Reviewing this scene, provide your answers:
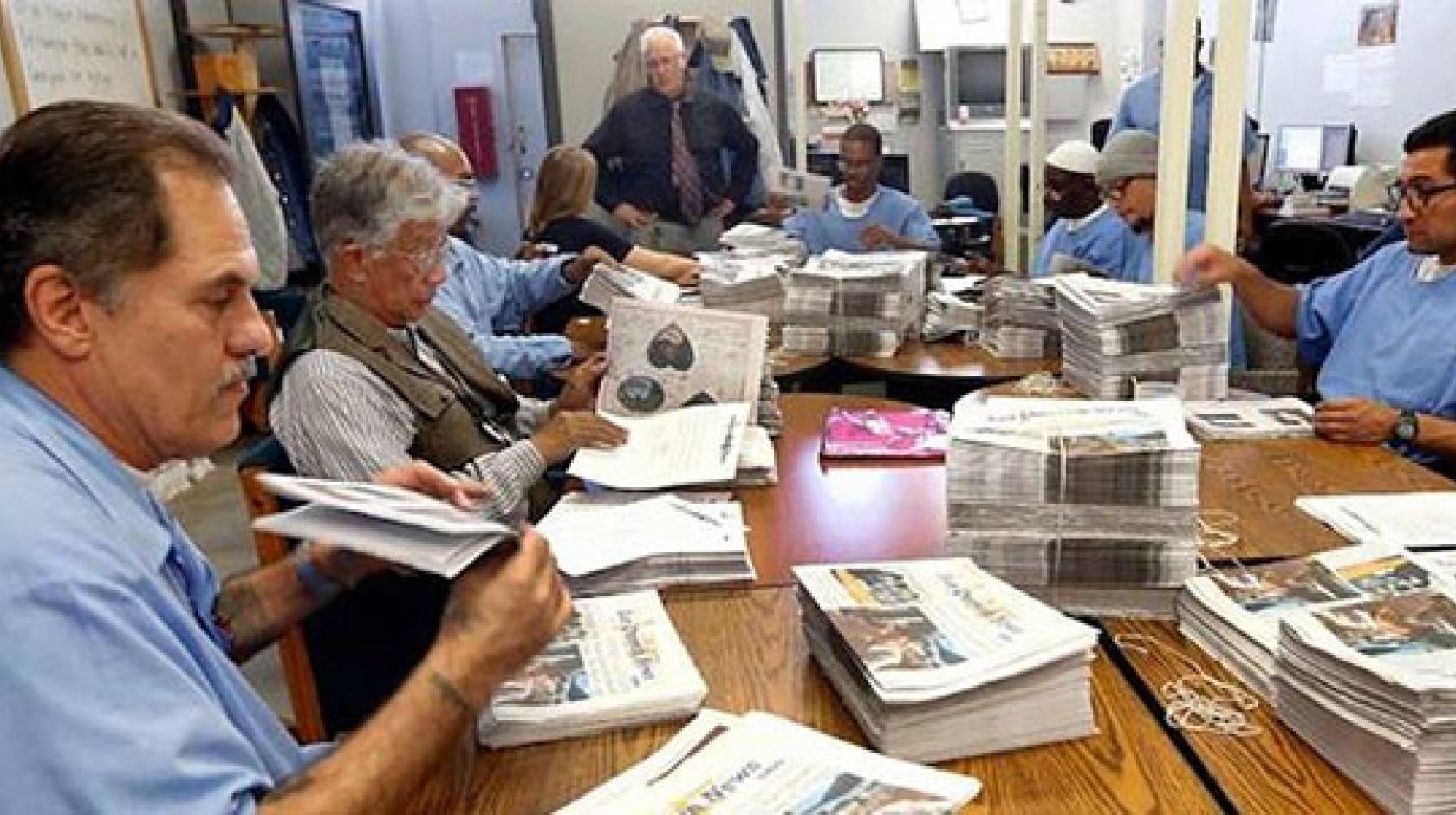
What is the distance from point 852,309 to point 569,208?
1315 mm

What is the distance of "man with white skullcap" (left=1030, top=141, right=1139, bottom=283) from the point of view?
3461 mm

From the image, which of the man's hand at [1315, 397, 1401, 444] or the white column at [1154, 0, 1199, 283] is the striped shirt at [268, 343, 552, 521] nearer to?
the man's hand at [1315, 397, 1401, 444]

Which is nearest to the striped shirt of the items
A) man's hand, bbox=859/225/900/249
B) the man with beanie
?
the man with beanie

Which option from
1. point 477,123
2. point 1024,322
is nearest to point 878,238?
point 1024,322

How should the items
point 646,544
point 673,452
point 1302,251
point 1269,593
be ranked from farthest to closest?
point 1302,251
point 673,452
point 646,544
point 1269,593

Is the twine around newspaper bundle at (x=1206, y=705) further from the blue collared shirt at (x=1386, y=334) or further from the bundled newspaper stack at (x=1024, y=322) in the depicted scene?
the bundled newspaper stack at (x=1024, y=322)

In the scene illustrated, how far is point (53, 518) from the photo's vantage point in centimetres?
77

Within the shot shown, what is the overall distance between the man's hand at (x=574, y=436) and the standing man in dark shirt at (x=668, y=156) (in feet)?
9.20

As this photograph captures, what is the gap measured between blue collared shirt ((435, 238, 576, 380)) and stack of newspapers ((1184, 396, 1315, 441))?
1.53m

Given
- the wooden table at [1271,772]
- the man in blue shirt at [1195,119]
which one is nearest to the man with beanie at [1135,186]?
the man in blue shirt at [1195,119]

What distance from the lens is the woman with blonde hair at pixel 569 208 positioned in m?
3.61

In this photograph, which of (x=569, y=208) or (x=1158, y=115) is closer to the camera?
(x=1158, y=115)

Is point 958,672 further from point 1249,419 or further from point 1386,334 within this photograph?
point 1386,334

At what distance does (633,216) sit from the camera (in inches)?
184
